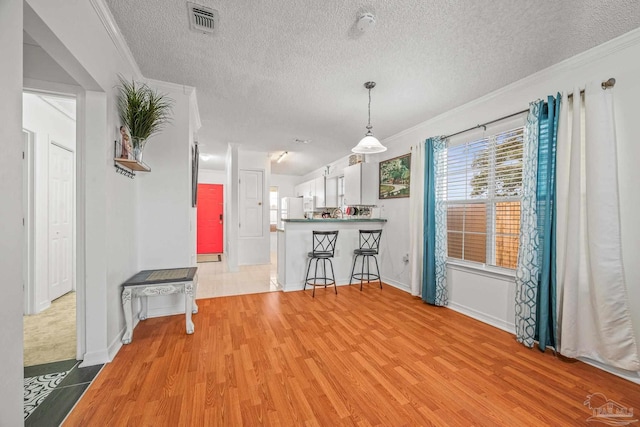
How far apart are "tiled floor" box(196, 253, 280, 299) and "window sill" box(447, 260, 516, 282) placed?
2564 mm

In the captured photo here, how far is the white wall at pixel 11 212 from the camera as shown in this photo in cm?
93

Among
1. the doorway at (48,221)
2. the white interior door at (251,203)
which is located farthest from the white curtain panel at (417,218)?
the doorway at (48,221)

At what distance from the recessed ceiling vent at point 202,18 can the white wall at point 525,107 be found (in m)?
2.86

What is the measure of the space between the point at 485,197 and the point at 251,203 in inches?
181

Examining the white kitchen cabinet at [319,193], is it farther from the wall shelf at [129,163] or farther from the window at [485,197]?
the wall shelf at [129,163]

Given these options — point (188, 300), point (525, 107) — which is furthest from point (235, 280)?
point (525, 107)

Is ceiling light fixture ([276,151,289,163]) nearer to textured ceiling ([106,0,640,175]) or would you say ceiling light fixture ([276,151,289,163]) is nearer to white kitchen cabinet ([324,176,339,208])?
white kitchen cabinet ([324,176,339,208])

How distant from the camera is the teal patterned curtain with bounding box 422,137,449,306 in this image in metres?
3.36

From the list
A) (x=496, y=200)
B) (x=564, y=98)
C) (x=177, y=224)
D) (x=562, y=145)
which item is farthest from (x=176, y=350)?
(x=564, y=98)

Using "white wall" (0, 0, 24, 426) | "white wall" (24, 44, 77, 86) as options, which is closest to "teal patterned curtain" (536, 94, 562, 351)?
"white wall" (0, 0, 24, 426)

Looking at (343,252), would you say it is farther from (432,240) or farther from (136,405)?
(136,405)

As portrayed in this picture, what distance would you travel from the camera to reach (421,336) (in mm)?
2521

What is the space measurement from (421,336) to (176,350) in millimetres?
2236

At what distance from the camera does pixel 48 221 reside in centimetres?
304
